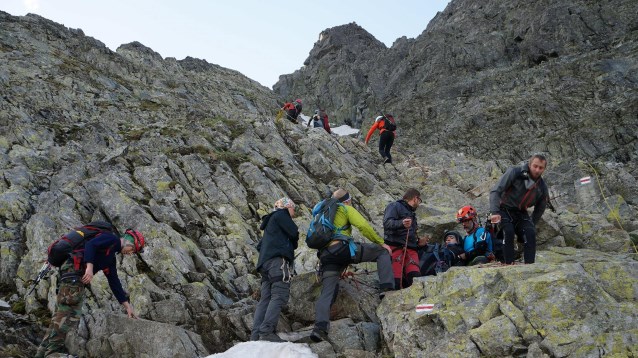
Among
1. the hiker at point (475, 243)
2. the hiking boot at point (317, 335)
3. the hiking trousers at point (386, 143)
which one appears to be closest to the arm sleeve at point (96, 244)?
the hiking boot at point (317, 335)

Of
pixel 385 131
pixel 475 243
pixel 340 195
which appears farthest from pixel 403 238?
pixel 385 131

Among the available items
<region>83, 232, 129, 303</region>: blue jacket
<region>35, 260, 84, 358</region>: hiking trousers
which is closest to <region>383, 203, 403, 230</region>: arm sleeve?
<region>83, 232, 129, 303</region>: blue jacket

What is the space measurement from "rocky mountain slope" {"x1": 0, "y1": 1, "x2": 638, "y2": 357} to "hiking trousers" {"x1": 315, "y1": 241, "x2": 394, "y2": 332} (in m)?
0.55

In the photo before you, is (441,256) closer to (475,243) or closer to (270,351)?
(475,243)

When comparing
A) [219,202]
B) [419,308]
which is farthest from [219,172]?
[419,308]

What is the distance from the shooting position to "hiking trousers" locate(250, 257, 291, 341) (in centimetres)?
1027

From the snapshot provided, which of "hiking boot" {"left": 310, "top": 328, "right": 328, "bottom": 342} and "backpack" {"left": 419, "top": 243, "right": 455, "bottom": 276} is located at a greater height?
"backpack" {"left": 419, "top": 243, "right": 455, "bottom": 276}

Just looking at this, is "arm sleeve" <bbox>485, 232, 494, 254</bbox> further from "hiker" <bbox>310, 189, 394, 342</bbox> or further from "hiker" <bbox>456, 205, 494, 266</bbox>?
"hiker" <bbox>310, 189, 394, 342</bbox>

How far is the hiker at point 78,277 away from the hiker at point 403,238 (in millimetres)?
6451

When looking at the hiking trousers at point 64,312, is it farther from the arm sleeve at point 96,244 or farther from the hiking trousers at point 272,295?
the hiking trousers at point 272,295

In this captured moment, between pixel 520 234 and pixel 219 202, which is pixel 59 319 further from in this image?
pixel 520 234

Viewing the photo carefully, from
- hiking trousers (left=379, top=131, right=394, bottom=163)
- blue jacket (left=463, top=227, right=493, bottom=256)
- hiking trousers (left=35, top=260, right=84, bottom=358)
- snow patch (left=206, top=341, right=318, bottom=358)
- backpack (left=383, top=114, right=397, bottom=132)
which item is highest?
backpack (left=383, top=114, right=397, bottom=132)

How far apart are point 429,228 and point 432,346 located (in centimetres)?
770

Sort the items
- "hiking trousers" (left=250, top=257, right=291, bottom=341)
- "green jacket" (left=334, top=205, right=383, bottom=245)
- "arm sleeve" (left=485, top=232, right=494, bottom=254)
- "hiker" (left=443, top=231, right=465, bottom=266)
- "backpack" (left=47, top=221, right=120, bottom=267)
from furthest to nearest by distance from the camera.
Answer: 1. "hiker" (left=443, top=231, right=465, bottom=266)
2. "arm sleeve" (left=485, top=232, right=494, bottom=254)
3. "green jacket" (left=334, top=205, right=383, bottom=245)
4. "backpack" (left=47, top=221, right=120, bottom=267)
5. "hiking trousers" (left=250, top=257, right=291, bottom=341)
